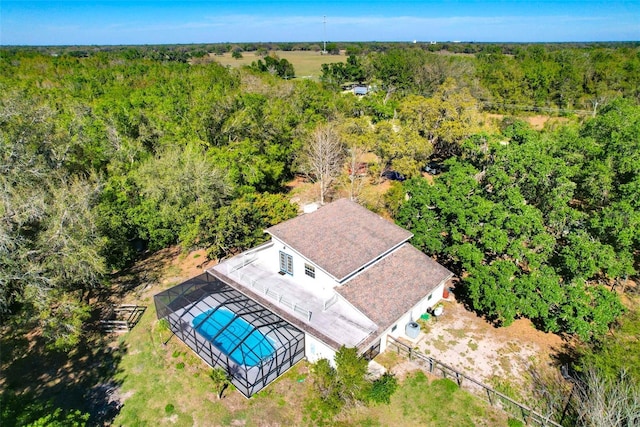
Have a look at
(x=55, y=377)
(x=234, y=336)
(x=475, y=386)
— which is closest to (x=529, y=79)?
(x=475, y=386)

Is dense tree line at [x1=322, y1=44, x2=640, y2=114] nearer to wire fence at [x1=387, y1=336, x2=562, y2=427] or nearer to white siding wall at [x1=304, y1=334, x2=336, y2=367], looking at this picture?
wire fence at [x1=387, y1=336, x2=562, y2=427]

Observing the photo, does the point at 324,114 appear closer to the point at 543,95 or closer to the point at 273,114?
the point at 273,114

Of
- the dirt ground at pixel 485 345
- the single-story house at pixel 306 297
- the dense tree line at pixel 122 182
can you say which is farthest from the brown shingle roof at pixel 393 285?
the dense tree line at pixel 122 182

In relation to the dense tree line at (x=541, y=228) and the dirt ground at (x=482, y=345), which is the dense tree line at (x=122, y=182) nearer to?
the dense tree line at (x=541, y=228)

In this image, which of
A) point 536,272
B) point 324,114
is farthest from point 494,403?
point 324,114

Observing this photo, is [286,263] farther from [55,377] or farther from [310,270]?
[55,377]

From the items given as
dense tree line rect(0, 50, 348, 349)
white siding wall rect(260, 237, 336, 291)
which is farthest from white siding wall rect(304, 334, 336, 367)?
dense tree line rect(0, 50, 348, 349)
